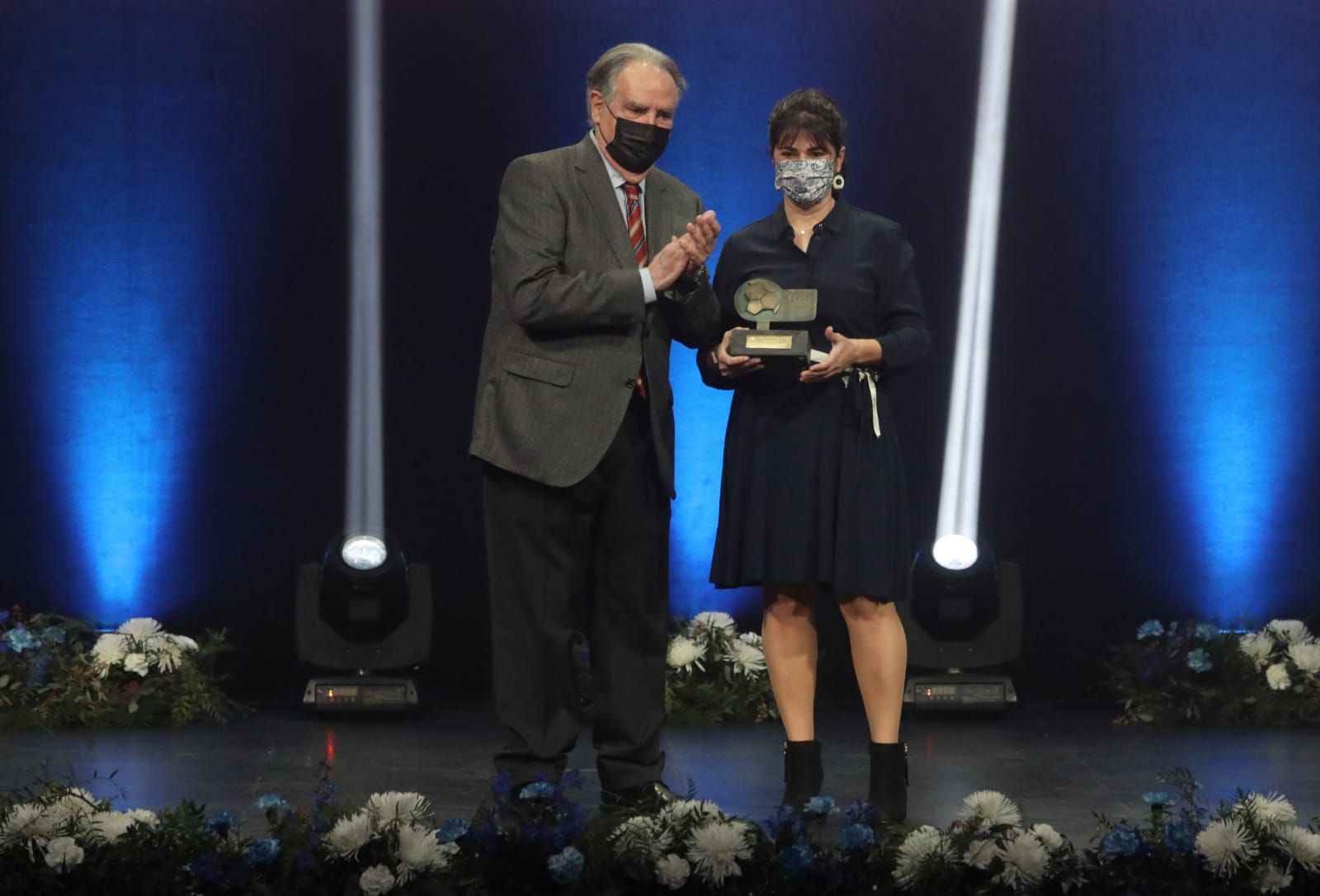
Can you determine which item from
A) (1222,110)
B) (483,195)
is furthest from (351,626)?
(1222,110)

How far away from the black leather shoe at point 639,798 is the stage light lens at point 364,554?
1773mm

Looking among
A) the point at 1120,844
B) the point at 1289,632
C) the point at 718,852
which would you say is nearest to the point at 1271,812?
the point at 1120,844

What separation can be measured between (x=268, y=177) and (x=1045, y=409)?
2.40m

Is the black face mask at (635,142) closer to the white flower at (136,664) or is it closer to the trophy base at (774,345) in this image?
the trophy base at (774,345)

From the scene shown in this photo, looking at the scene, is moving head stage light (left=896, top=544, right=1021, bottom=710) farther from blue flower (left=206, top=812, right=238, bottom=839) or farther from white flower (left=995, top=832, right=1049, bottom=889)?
blue flower (left=206, top=812, right=238, bottom=839)

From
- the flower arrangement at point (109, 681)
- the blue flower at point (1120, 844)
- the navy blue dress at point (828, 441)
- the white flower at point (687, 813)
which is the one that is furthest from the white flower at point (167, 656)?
the blue flower at point (1120, 844)

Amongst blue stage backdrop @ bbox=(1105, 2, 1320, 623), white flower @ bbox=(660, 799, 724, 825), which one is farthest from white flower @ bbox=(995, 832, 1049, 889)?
blue stage backdrop @ bbox=(1105, 2, 1320, 623)

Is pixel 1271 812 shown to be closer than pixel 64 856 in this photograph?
No

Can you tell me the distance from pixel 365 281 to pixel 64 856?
2927 millimetres

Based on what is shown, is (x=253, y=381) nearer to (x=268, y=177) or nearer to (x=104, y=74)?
(x=268, y=177)

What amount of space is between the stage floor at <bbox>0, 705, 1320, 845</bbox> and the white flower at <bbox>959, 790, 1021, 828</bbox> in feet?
2.41

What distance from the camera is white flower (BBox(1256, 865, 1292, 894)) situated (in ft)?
8.16

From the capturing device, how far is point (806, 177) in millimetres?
3281

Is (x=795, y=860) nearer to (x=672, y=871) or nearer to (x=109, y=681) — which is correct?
(x=672, y=871)
